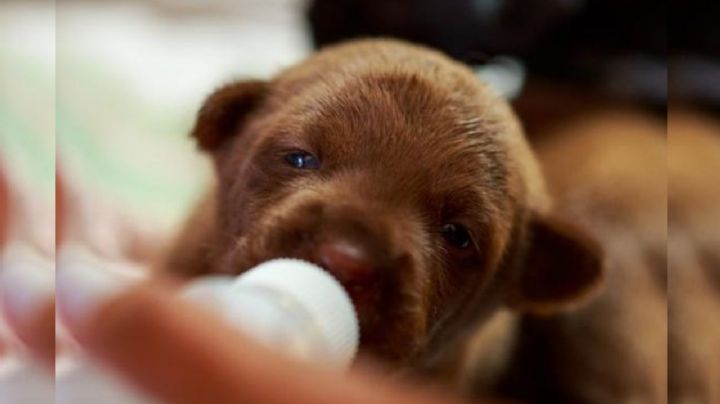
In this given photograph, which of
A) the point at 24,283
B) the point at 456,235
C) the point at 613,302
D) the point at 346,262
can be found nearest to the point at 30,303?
the point at 24,283

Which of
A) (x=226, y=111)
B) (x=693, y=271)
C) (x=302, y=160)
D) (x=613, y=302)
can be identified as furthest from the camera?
(x=693, y=271)

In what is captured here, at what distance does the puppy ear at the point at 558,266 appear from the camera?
1487 mm

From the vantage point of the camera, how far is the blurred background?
5.03ft

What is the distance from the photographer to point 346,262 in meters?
1.02

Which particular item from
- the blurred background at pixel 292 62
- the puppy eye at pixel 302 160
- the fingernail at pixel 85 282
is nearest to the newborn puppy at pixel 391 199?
the puppy eye at pixel 302 160

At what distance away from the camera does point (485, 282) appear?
4.59 feet

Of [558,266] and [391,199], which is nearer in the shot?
[391,199]

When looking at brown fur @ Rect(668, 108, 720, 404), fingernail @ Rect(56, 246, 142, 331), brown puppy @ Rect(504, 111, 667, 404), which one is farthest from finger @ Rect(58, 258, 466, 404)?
brown fur @ Rect(668, 108, 720, 404)

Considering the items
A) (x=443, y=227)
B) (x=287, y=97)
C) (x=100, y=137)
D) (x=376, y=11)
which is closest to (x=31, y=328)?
(x=443, y=227)

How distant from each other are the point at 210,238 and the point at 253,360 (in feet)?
3.07

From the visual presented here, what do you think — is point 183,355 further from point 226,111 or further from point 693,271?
point 693,271

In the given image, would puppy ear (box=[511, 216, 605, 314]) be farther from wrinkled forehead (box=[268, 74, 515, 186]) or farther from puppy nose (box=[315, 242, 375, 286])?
puppy nose (box=[315, 242, 375, 286])

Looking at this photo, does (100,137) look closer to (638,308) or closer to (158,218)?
(158,218)

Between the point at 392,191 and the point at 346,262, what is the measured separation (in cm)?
16
